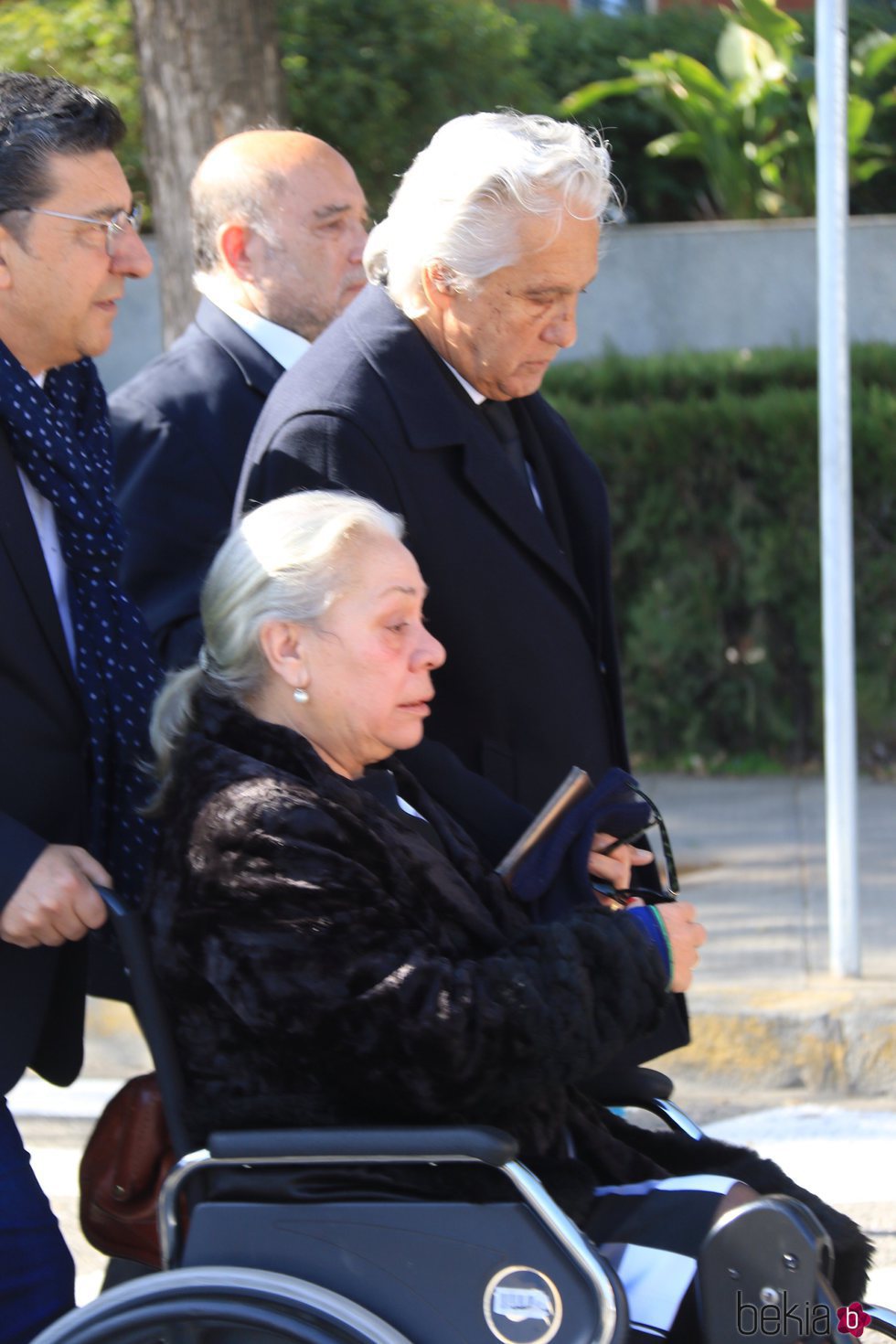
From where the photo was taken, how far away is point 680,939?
239 cm

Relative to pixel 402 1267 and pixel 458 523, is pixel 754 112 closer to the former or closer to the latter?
pixel 458 523

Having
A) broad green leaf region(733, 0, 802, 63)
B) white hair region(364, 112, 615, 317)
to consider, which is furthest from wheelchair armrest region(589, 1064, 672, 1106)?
broad green leaf region(733, 0, 802, 63)

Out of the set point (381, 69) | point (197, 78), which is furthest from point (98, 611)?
point (381, 69)

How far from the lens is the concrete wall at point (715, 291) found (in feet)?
27.3

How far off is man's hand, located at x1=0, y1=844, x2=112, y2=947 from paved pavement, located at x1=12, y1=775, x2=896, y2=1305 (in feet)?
5.31

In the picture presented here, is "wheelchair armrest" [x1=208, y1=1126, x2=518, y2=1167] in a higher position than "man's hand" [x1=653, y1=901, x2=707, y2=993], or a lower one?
lower

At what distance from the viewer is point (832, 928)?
500 centimetres

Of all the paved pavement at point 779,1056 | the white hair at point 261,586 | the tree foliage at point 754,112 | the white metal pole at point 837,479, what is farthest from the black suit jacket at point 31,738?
the tree foliage at point 754,112

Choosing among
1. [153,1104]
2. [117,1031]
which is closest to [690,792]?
[117,1031]

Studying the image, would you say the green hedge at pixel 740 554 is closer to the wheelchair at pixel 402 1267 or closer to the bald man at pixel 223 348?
the bald man at pixel 223 348

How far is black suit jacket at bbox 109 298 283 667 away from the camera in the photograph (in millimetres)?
3551

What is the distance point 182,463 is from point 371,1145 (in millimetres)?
1873

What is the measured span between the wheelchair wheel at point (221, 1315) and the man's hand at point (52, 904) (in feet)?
1.55

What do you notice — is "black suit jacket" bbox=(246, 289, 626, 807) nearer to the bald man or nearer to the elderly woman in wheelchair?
the elderly woman in wheelchair
